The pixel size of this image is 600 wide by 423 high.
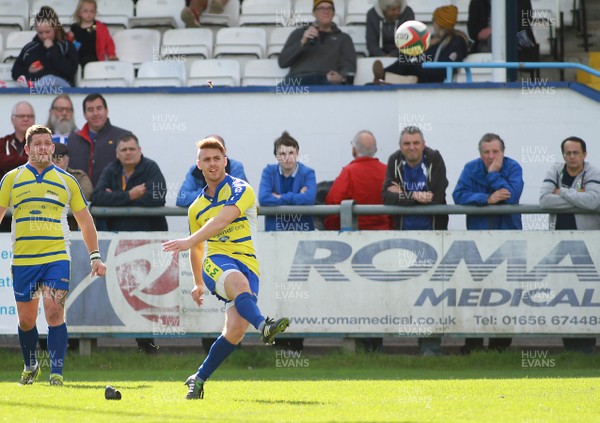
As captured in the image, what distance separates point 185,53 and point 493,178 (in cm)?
656

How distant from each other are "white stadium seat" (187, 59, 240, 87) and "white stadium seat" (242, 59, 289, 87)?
6.3 inches

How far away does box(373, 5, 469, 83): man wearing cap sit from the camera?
640 inches

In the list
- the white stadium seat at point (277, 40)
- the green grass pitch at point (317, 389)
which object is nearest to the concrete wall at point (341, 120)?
the white stadium seat at point (277, 40)

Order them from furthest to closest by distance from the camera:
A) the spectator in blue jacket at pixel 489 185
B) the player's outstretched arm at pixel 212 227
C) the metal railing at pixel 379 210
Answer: the spectator in blue jacket at pixel 489 185 → the metal railing at pixel 379 210 → the player's outstretched arm at pixel 212 227

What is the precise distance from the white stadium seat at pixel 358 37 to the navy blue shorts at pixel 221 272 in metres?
8.60

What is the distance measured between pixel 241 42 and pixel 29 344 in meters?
8.19

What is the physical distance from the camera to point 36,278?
35.6 feet

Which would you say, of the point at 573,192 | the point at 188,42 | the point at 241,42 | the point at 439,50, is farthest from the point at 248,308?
the point at 188,42

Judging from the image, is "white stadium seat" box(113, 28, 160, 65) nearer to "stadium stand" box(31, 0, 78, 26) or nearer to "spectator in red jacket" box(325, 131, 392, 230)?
"stadium stand" box(31, 0, 78, 26)

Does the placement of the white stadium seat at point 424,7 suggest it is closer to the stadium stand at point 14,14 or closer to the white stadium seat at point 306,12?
the white stadium seat at point 306,12

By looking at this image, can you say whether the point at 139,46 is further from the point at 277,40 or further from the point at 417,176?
the point at 417,176

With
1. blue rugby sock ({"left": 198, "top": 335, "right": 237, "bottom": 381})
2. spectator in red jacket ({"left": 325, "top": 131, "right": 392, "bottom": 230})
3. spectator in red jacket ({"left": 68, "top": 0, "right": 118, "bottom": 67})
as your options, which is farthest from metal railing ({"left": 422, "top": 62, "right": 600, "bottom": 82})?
blue rugby sock ({"left": 198, "top": 335, "right": 237, "bottom": 381})

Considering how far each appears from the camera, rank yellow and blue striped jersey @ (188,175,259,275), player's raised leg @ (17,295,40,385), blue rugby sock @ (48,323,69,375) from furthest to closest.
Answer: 1. player's raised leg @ (17,295,40,385)
2. blue rugby sock @ (48,323,69,375)
3. yellow and blue striped jersey @ (188,175,259,275)

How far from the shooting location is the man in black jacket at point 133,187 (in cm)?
1382
